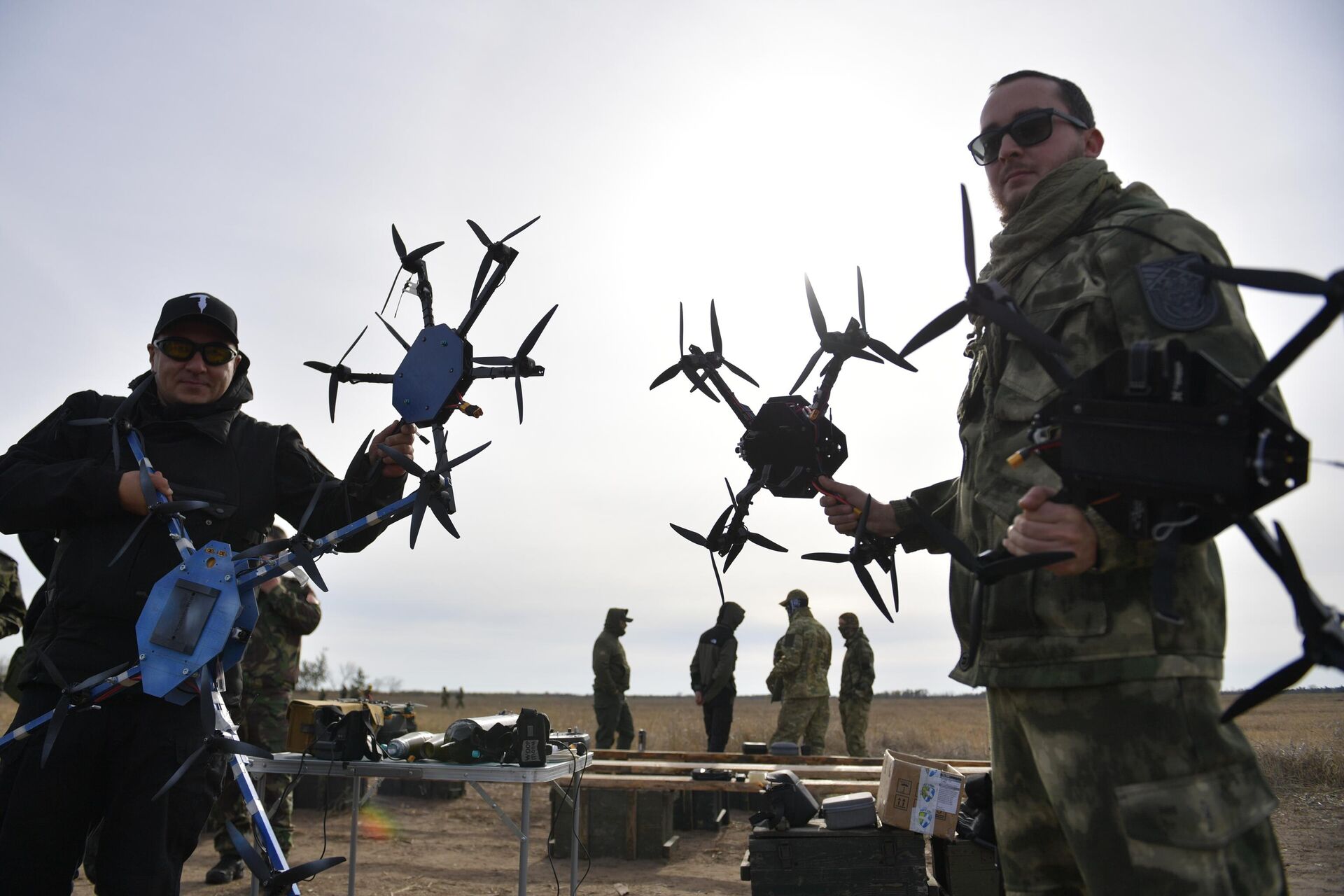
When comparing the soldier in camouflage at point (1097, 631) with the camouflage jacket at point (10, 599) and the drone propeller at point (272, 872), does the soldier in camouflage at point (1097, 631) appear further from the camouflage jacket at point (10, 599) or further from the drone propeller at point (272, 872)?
the camouflage jacket at point (10, 599)

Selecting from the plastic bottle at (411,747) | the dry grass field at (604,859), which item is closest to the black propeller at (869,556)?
the plastic bottle at (411,747)

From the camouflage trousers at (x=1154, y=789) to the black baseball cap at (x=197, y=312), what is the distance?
10.6ft

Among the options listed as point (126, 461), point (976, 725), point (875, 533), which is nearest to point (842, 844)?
point (875, 533)

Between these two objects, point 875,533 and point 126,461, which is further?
point 126,461

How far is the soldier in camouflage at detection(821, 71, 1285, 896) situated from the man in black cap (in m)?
2.36

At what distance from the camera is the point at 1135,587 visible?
2.07m

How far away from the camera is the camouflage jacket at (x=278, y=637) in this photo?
840cm

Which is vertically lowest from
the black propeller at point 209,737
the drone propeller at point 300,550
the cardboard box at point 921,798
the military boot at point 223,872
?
the military boot at point 223,872

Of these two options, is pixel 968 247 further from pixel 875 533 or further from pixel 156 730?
pixel 156 730

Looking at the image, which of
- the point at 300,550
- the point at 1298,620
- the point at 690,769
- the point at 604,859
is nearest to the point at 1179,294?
the point at 1298,620

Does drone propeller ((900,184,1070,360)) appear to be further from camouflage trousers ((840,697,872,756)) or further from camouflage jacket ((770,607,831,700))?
camouflage trousers ((840,697,872,756))

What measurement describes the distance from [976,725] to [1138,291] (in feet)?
129

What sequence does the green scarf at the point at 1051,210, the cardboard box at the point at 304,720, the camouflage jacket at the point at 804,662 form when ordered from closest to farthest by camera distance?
the green scarf at the point at 1051,210 → the cardboard box at the point at 304,720 → the camouflage jacket at the point at 804,662

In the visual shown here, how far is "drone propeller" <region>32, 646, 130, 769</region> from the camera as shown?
3053 millimetres
